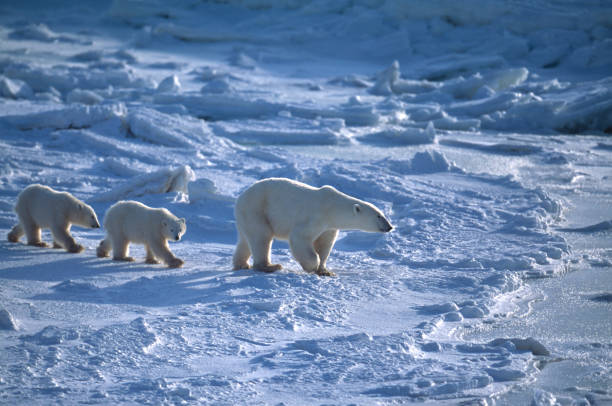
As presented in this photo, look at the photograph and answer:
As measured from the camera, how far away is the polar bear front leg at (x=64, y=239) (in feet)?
16.7

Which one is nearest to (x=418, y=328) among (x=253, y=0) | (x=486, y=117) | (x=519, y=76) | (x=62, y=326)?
(x=62, y=326)

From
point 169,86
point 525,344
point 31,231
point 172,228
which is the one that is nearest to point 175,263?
point 172,228

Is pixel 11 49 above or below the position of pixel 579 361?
above

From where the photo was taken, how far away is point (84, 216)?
17.2 feet

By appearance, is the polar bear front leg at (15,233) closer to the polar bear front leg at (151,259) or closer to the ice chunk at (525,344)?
the polar bear front leg at (151,259)

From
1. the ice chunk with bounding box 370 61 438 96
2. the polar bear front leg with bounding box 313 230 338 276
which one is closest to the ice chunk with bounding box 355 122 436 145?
the ice chunk with bounding box 370 61 438 96

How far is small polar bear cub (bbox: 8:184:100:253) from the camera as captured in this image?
202 inches

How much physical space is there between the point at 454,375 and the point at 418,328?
64cm

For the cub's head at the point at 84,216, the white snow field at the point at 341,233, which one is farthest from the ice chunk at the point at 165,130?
the cub's head at the point at 84,216

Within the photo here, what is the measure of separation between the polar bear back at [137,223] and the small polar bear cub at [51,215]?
14.4 inches

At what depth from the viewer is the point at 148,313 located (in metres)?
3.69

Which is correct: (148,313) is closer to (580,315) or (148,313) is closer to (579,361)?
(579,361)

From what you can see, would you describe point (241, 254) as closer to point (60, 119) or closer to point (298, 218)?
point (298, 218)

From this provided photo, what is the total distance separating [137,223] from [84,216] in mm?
559
